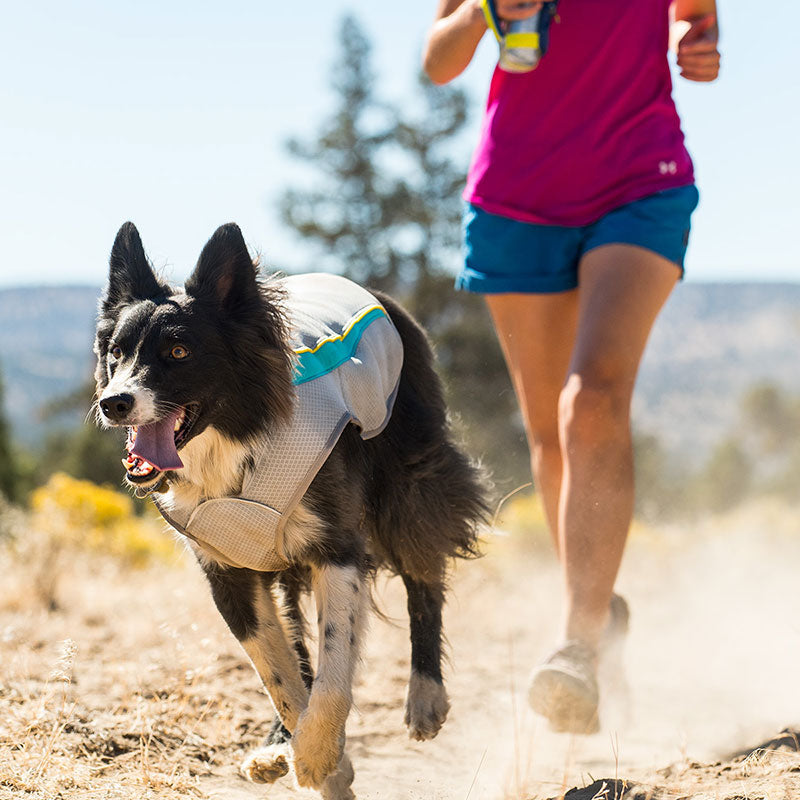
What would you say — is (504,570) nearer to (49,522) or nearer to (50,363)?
(49,522)

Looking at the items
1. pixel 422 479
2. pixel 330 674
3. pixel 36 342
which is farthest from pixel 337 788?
pixel 36 342

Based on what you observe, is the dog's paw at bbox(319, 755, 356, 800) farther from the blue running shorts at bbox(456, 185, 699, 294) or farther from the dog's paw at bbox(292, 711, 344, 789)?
the blue running shorts at bbox(456, 185, 699, 294)

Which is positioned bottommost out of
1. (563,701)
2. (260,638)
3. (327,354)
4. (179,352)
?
(563,701)

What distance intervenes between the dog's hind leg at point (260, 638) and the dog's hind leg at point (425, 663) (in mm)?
494

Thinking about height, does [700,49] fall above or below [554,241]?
above

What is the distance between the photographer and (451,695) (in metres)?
4.52

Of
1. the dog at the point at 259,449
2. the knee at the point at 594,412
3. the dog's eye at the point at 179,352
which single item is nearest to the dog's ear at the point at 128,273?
the dog at the point at 259,449

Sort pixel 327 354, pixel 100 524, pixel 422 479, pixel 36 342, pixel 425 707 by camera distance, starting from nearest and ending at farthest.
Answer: pixel 327 354, pixel 425 707, pixel 422 479, pixel 100 524, pixel 36 342

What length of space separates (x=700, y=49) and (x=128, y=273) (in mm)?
2006

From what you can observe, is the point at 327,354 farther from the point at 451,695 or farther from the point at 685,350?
the point at 685,350

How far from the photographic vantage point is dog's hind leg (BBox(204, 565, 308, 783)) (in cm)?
315

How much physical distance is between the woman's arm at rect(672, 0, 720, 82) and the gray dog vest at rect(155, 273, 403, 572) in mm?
1372

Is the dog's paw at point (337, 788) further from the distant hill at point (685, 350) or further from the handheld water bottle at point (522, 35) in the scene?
the distant hill at point (685, 350)

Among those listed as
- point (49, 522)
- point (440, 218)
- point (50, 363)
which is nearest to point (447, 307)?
point (440, 218)
